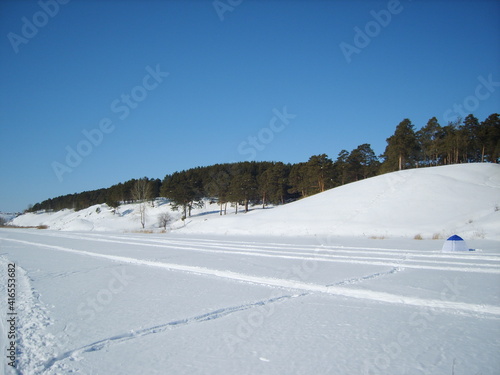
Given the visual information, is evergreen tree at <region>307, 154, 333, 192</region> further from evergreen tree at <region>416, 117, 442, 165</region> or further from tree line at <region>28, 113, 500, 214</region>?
evergreen tree at <region>416, 117, 442, 165</region>

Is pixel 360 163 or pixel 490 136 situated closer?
pixel 490 136

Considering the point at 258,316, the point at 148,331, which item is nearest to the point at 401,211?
the point at 258,316

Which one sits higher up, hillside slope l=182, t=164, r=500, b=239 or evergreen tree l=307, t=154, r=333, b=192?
evergreen tree l=307, t=154, r=333, b=192

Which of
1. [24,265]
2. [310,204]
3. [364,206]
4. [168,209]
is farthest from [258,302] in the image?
[168,209]

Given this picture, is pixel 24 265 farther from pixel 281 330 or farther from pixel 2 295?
pixel 281 330

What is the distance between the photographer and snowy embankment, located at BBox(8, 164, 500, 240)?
2052 centimetres

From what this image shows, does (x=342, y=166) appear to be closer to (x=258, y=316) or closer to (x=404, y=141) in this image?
(x=404, y=141)

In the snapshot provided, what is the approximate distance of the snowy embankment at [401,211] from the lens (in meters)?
20.5

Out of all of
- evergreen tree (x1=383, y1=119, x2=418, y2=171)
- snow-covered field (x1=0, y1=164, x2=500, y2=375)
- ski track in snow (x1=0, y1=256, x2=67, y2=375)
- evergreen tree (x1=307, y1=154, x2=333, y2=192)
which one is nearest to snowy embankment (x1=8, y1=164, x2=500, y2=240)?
snow-covered field (x1=0, y1=164, x2=500, y2=375)

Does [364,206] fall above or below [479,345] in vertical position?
above

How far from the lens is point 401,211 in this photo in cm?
2533

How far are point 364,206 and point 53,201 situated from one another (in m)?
156

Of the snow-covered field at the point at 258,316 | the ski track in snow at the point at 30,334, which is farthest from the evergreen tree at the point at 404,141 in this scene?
the ski track in snow at the point at 30,334

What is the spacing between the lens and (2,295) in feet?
19.2
